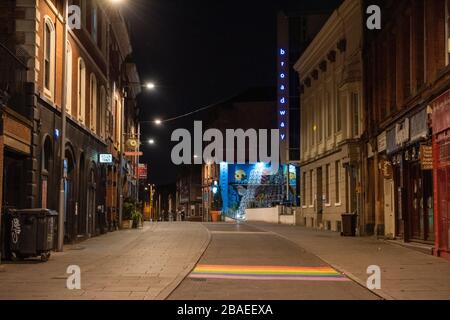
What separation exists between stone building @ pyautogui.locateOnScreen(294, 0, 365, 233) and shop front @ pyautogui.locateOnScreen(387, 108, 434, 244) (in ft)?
20.0

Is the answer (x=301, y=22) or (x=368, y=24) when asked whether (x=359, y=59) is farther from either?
(x=301, y=22)

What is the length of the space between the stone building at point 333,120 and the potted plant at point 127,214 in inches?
443

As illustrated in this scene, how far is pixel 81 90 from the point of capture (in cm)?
2708

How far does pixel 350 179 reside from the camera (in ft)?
109

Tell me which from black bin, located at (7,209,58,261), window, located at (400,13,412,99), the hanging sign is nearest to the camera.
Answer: black bin, located at (7,209,58,261)

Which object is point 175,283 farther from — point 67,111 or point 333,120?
point 333,120

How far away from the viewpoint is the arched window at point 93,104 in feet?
95.2

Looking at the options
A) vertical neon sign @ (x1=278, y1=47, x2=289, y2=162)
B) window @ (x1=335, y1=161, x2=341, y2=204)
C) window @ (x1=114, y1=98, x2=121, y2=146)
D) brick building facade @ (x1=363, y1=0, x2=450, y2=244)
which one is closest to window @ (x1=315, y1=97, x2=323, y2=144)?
window @ (x1=335, y1=161, x2=341, y2=204)

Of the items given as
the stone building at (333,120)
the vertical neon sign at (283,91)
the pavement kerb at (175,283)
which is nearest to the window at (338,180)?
the stone building at (333,120)

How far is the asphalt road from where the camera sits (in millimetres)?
11453

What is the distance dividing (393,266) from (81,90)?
1541cm

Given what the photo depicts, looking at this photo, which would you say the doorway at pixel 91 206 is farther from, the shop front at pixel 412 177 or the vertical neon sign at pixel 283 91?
the vertical neon sign at pixel 283 91

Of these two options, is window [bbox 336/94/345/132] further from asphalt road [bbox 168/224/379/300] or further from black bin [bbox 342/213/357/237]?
asphalt road [bbox 168/224/379/300]

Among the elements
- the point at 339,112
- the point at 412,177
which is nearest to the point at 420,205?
the point at 412,177
